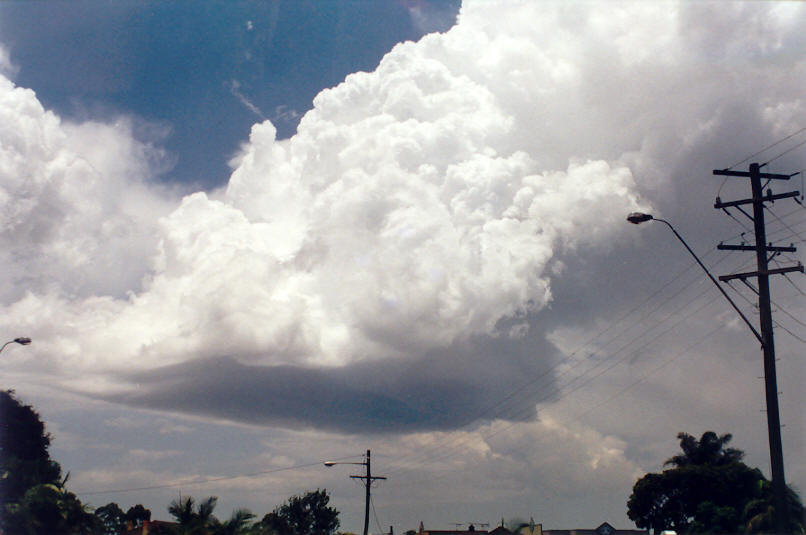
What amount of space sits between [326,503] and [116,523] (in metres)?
55.1

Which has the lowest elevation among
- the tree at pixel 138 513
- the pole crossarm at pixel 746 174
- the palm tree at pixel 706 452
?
the tree at pixel 138 513

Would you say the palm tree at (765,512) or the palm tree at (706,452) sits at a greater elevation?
the palm tree at (706,452)

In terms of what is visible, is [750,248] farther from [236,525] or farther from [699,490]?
[699,490]

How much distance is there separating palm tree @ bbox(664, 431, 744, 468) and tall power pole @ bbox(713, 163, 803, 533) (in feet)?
236

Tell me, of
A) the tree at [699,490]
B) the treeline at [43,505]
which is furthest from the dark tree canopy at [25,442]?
the tree at [699,490]

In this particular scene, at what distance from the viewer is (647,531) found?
86.3 metres

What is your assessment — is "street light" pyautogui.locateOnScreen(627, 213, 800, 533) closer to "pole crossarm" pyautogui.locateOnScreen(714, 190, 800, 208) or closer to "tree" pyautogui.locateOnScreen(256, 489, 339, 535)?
"pole crossarm" pyautogui.locateOnScreen(714, 190, 800, 208)

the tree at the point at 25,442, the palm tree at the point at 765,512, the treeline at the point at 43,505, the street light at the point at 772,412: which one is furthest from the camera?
the tree at the point at 25,442

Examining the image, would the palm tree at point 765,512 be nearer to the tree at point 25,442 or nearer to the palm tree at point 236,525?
the palm tree at point 236,525

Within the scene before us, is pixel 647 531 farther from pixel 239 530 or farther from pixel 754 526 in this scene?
pixel 239 530

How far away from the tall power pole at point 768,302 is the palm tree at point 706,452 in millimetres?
72071


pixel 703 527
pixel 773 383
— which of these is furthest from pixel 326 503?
pixel 773 383

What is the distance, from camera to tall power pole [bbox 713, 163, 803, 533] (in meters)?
21.5

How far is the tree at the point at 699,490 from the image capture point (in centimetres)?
7706
